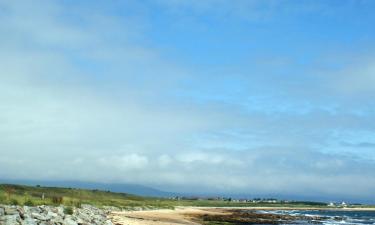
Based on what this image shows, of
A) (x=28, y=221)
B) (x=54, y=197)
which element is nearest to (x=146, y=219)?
(x=54, y=197)

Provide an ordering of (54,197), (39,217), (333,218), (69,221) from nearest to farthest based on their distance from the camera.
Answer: (39,217)
(69,221)
(54,197)
(333,218)

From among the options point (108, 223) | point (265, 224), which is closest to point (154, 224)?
point (108, 223)

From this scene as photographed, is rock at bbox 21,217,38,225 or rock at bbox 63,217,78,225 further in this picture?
rock at bbox 63,217,78,225

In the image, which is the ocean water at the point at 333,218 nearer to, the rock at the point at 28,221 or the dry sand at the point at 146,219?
the dry sand at the point at 146,219

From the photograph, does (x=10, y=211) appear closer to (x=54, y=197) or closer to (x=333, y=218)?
(x=54, y=197)

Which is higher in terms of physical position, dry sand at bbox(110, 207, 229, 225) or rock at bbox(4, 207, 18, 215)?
rock at bbox(4, 207, 18, 215)

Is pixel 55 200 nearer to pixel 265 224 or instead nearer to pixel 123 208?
pixel 123 208

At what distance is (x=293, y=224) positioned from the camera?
74.4 m

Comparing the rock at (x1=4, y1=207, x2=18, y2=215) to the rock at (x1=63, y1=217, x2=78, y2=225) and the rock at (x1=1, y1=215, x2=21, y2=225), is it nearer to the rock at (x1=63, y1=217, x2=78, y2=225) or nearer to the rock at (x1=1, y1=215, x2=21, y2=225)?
the rock at (x1=1, y1=215, x2=21, y2=225)

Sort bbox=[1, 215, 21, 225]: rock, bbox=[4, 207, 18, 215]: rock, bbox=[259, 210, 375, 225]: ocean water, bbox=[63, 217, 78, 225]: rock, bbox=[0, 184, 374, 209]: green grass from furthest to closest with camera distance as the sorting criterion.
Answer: bbox=[259, 210, 375, 225]: ocean water
bbox=[0, 184, 374, 209]: green grass
bbox=[63, 217, 78, 225]: rock
bbox=[4, 207, 18, 215]: rock
bbox=[1, 215, 21, 225]: rock

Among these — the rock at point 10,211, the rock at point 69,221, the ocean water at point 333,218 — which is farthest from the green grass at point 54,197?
the ocean water at point 333,218

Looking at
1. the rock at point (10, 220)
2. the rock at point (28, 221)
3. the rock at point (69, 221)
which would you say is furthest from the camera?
the rock at point (69, 221)

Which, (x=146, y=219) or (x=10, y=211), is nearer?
(x=10, y=211)

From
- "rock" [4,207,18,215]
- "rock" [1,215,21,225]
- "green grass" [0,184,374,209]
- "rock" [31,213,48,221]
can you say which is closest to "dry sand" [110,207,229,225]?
"green grass" [0,184,374,209]
